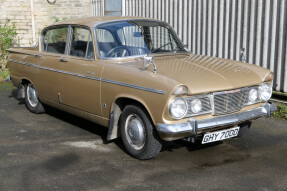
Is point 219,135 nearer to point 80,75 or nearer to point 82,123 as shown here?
point 80,75

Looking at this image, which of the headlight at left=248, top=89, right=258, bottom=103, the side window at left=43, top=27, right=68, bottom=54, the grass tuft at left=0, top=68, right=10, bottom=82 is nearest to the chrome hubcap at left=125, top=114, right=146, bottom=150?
the headlight at left=248, top=89, right=258, bottom=103

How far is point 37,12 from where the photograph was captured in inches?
489

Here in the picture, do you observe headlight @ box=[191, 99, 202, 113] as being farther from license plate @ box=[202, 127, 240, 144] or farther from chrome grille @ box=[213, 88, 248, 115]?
license plate @ box=[202, 127, 240, 144]

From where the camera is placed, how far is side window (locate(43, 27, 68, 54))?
6153 mm

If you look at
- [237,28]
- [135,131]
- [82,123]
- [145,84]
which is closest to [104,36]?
[145,84]

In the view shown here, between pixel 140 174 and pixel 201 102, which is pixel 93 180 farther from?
pixel 201 102

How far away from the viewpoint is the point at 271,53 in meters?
7.20

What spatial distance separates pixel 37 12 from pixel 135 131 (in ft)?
29.4

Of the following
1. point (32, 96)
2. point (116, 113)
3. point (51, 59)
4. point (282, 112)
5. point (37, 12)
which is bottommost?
point (282, 112)

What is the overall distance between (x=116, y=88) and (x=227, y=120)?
4.73 feet

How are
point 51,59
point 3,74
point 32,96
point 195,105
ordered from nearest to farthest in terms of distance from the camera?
1. point 195,105
2. point 51,59
3. point 32,96
4. point 3,74

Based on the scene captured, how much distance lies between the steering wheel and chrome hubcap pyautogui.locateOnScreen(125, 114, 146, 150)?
3.16 ft

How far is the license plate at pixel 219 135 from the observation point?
14.8 feet

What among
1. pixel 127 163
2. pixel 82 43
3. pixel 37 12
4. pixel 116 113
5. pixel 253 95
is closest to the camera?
pixel 127 163
